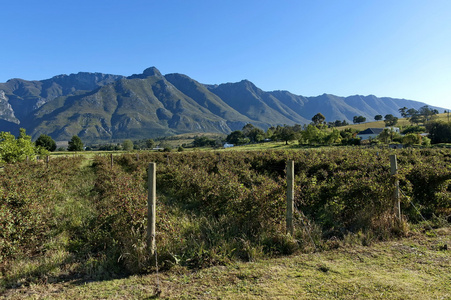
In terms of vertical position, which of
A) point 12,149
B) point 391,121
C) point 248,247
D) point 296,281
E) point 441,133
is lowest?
point 296,281

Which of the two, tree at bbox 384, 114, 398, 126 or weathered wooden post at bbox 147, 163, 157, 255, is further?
tree at bbox 384, 114, 398, 126

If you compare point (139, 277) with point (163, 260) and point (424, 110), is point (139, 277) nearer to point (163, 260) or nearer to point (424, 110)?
point (163, 260)

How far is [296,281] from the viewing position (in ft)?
12.1

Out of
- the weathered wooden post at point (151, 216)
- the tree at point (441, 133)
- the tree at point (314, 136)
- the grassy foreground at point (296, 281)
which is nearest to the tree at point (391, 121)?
the tree at point (441, 133)

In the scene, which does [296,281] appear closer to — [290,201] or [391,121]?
[290,201]

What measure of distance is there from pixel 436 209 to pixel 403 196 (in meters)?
1.54

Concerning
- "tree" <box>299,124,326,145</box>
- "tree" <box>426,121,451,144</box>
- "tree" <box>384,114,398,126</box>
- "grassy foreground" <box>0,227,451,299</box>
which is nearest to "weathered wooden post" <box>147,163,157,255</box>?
"grassy foreground" <box>0,227,451,299</box>

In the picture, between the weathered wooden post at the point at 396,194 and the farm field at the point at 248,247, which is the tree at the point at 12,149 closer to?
the farm field at the point at 248,247

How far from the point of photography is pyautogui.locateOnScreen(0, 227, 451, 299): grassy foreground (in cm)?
337

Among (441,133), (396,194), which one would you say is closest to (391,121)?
(441,133)

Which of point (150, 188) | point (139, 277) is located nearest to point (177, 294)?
point (139, 277)

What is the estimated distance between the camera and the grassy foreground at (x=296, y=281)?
3.37 m

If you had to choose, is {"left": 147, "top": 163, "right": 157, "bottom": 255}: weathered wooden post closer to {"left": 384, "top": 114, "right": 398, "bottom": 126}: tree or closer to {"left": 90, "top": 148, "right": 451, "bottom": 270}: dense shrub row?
{"left": 90, "top": 148, "right": 451, "bottom": 270}: dense shrub row

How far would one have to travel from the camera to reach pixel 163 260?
4.25 metres
